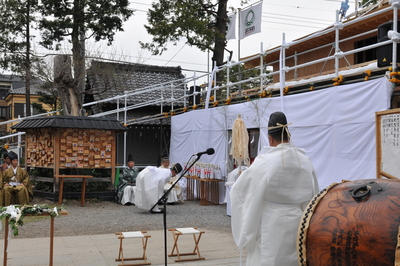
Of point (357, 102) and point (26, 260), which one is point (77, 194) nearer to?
point (26, 260)

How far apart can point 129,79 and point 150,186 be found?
10.4 metres

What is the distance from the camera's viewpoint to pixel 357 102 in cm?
847

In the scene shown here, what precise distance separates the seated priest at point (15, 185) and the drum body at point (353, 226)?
10887 millimetres

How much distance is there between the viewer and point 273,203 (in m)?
3.79

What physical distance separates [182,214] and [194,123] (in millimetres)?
4424

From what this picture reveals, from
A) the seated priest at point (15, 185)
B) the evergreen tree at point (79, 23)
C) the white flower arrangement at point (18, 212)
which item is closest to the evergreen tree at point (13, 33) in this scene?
the evergreen tree at point (79, 23)

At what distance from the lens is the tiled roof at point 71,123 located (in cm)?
1270

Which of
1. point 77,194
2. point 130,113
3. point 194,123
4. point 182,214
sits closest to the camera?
point 182,214

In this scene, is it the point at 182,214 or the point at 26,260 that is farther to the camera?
the point at 182,214

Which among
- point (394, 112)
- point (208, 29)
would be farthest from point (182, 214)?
point (208, 29)

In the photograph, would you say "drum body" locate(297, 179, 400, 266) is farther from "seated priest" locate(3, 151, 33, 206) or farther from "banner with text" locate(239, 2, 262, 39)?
"banner with text" locate(239, 2, 262, 39)

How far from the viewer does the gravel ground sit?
31.0ft

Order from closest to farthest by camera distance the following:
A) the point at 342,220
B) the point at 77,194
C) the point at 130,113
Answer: the point at 342,220 → the point at 77,194 → the point at 130,113

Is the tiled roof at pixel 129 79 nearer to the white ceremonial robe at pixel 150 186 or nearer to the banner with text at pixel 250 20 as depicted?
the banner with text at pixel 250 20
